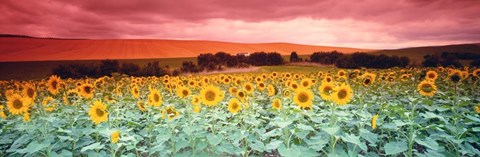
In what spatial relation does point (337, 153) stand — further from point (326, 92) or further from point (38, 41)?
point (38, 41)

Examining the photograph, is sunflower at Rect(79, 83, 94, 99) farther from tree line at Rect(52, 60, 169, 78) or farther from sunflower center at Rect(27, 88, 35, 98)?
tree line at Rect(52, 60, 169, 78)

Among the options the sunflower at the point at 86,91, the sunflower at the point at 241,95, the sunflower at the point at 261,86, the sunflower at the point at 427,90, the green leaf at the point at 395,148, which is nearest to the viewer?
the green leaf at the point at 395,148

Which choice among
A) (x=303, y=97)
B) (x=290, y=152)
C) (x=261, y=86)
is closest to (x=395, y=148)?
(x=290, y=152)

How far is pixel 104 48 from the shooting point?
60.9 m

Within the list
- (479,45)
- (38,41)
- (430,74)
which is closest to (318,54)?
(479,45)

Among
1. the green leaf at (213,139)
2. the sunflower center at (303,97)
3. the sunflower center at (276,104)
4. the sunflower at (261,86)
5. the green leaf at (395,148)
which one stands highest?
the sunflower center at (303,97)

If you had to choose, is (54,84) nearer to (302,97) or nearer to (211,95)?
(211,95)

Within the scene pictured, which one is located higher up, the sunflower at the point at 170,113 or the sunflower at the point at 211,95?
the sunflower at the point at 211,95

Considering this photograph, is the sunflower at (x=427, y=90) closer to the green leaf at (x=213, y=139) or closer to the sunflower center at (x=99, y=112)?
the green leaf at (x=213, y=139)

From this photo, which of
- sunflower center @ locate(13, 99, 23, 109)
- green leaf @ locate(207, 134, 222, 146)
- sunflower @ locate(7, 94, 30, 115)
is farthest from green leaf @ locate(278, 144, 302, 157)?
sunflower center @ locate(13, 99, 23, 109)

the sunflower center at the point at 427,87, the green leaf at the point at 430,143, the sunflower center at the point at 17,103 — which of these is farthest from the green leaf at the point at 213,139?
the sunflower center at the point at 427,87

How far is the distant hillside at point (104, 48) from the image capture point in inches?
2146

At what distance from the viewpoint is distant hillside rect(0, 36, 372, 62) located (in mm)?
54500

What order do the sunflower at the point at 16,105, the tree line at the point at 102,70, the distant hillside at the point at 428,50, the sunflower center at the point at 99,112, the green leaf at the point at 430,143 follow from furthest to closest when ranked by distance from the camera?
1. the distant hillside at the point at 428,50
2. the tree line at the point at 102,70
3. the sunflower at the point at 16,105
4. the sunflower center at the point at 99,112
5. the green leaf at the point at 430,143
